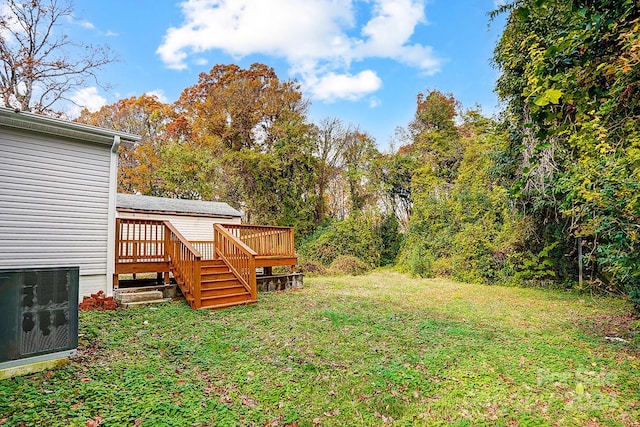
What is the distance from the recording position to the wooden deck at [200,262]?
654cm

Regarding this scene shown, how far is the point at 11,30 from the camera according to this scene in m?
12.4

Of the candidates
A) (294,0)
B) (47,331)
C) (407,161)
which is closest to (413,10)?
(294,0)

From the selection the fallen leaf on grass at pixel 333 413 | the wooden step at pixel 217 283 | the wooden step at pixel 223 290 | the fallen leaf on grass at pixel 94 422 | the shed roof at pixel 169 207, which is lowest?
the fallen leaf on grass at pixel 333 413

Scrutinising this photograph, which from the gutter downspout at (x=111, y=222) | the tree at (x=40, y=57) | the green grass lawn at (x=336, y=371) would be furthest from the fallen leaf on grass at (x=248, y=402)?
the tree at (x=40, y=57)

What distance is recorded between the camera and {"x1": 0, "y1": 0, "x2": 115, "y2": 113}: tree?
494 inches

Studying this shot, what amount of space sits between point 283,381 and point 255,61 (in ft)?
60.3

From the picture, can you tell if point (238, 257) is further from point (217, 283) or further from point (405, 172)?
point (405, 172)

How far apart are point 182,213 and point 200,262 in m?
8.10

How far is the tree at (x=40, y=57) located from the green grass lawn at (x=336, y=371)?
1256 centimetres

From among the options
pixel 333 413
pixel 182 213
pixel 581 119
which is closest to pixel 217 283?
pixel 333 413

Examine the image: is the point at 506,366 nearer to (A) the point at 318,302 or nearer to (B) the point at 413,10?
(A) the point at 318,302

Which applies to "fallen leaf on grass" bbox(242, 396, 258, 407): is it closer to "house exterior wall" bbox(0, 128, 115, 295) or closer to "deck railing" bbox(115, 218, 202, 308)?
"deck railing" bbox(115, 218, 202, 308)

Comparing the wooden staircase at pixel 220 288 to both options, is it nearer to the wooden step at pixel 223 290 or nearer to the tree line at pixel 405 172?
the wooden step at pixel 223 290

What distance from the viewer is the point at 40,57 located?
1309 cm
